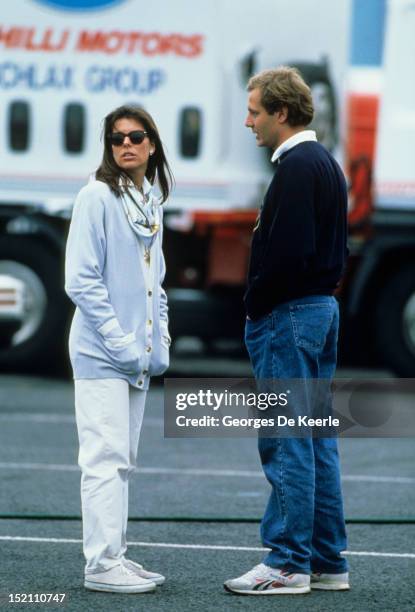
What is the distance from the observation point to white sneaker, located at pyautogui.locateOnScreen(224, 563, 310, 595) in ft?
19.9

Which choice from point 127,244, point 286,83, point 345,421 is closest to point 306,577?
point 345,421

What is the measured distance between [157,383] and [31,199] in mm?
1919

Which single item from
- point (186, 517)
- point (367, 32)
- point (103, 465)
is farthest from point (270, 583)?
point (367, 32)

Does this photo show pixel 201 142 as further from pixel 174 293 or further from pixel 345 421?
pixel 345 421

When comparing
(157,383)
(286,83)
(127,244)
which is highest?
(286,83)

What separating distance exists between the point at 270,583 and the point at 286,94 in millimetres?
1741

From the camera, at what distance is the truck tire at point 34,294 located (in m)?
14.1

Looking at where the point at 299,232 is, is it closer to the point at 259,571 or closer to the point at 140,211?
the point at 140,211

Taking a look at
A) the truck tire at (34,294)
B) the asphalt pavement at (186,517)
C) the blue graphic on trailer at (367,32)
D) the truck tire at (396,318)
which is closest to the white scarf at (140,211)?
the asphalt pavement at (186,517)

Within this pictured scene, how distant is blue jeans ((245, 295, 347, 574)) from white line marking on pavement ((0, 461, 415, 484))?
323cm

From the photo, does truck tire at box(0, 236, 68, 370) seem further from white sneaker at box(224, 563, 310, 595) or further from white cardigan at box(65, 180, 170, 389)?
white sneaker at box(224, 563, 310, 595)

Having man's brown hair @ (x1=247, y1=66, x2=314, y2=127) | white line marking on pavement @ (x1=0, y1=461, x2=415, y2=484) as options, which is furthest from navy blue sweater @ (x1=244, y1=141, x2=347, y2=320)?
white line marking on pavement @ (x1=0, y1=461, x2=415, y2=484)

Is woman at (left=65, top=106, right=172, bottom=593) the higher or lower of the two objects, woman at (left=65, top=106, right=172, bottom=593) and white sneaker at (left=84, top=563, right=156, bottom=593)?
the higher

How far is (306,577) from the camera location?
20.0 ft
